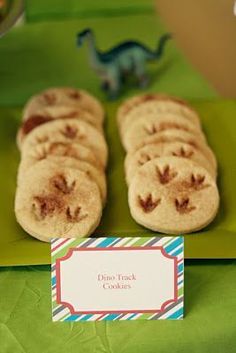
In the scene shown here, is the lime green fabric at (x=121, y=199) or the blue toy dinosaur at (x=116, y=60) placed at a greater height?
the blue toy dinosaur at (x=116, y=60)

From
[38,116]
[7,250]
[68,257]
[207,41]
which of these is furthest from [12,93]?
[68,257]

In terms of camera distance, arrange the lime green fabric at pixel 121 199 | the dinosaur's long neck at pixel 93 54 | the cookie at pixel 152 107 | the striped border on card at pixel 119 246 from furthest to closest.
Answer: the dinosaur's long neck at pixel 93 54
the cookie at pixel 152 107
the lime green fabric at pixel 121 199
the striped border on card at pixel 119 246

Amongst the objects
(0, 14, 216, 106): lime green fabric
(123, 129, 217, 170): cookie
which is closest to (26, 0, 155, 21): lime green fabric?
(0, 14, 216, 106): lime green fabric

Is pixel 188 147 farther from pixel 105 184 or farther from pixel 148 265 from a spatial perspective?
pixel 148 265

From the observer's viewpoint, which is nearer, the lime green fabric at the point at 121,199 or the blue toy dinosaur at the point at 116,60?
the lime green fabric at the point at 121,199

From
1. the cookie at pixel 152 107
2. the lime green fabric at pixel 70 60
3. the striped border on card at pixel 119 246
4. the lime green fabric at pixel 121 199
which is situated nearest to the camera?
the striped border on card at pixel 119 246

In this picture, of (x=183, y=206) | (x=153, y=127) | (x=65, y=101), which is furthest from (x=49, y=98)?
(x=183, y=206)

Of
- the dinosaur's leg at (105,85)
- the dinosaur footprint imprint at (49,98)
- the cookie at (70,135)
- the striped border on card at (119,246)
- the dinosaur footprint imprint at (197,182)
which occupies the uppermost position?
the dinosaur's leg at (105,85)

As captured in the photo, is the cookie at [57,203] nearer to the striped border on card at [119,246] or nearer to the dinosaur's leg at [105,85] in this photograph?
the striped border on card at [119,246]

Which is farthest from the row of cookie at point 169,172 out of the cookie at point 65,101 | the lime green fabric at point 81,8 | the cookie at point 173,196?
the lime green fabric at point 81,8
